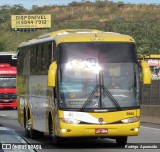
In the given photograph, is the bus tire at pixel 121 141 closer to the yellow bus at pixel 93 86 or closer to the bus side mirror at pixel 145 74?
the yellow bus at pixel 93 86

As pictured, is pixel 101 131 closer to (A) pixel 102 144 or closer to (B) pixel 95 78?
(B) pixel 95 78

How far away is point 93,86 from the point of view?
18250 mm

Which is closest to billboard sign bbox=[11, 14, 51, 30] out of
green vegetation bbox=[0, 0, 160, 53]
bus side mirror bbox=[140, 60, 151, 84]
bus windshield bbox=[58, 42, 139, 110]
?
green vegetation bbox=[0, 0, 160, 53]

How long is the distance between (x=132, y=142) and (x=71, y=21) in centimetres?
9611

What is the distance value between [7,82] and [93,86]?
3128 cm

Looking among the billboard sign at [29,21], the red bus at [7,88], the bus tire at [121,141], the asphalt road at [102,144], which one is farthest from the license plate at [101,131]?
the billboard sign at [29,21]

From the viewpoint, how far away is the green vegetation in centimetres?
9056

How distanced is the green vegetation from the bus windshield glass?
96.0 ft

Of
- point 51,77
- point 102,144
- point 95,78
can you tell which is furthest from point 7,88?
point 51,77

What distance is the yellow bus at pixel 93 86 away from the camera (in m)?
18.0

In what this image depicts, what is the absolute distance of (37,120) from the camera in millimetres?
21062

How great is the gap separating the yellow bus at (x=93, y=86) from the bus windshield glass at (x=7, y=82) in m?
29.7

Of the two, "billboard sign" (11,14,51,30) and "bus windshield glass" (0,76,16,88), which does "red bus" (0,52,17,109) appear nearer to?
"bus windshield glass" (0,76,16,88)

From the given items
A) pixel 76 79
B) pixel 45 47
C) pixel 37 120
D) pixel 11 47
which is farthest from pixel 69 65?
pixel 11 47
